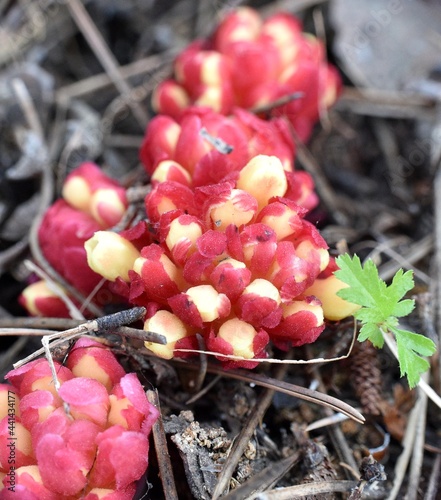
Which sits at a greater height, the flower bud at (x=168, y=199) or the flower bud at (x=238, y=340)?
the flower bud at (x=168, y=199)

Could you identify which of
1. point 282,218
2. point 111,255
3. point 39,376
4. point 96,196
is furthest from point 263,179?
point 39,376

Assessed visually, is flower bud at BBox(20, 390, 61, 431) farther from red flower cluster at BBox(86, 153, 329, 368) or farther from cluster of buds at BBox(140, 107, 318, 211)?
→ cluster of buds at BBox(140, 107, 318, 211)

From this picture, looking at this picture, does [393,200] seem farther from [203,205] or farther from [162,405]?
[162,405]

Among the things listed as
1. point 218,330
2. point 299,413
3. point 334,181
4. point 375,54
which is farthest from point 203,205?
point 375,54

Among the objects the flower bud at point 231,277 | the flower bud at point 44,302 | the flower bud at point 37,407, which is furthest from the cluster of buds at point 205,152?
the flower bud at point 37,407

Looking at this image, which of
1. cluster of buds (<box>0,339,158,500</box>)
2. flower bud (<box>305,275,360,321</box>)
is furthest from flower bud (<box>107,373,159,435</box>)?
flower bud (<box>305,275,360,321</box>)

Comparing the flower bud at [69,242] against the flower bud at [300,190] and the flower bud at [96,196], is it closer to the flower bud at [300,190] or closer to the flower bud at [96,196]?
the flower bud at [96,196]
